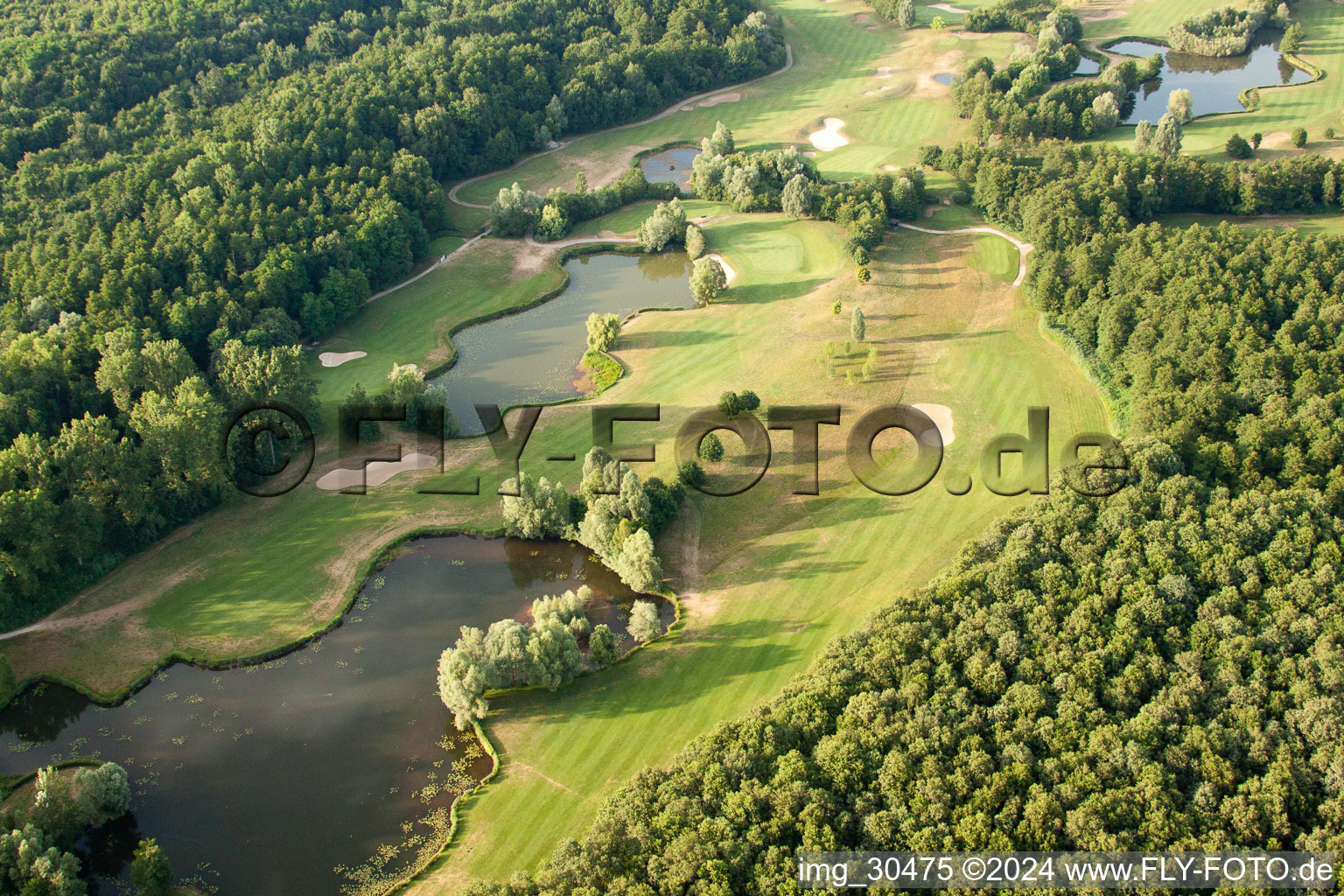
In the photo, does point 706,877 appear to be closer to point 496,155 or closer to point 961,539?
point 961,539

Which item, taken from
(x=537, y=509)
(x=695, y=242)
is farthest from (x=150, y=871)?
(x=695, y=242)

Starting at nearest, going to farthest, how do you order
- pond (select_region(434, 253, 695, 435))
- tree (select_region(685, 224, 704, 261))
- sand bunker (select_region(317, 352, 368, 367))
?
pond (select_region(434, 253, 695, 435))
sand bunker (select_region(317, 352, 368, 367))
tree (select_region(685, 224, 704, 261))

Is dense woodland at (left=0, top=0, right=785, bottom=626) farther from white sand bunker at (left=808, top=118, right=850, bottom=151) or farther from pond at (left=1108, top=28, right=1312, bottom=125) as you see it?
pond at (left=1108, top=28, right=1312, bottom=125)

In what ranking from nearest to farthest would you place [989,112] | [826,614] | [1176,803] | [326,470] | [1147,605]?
[1176,803] → [1147,605] → [826,614] → [326,470] → [989,112]

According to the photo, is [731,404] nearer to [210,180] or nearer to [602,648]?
[602,648]

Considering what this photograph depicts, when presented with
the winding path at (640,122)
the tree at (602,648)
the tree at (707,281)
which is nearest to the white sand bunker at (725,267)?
the tree at (707,281)

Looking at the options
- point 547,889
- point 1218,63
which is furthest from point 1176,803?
point 1218,63

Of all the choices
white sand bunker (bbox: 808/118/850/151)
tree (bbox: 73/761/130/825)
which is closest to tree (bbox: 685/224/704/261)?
white sand bunker (bbox: 808/118/850/151)
